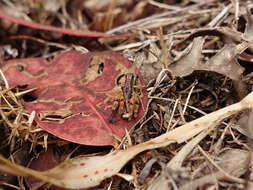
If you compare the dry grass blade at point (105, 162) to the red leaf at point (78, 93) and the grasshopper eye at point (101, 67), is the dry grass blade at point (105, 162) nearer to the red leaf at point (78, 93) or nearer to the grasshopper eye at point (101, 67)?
the red leaf at point (78, 93)

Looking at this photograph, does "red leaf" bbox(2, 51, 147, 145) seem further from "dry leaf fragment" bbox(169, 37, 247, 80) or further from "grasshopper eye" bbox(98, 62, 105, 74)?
"dry leaf fragment" bbox(169, 37, 247, 80)

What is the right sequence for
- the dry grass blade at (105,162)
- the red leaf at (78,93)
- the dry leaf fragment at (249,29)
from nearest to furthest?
1. the dry grass blade at (105,162)
2. the red leaf at (78,93)
3. the dry leaf fragment at (249,29)

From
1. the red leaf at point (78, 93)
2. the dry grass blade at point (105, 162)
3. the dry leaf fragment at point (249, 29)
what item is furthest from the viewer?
the dry leaf fragment at point (249, 29)

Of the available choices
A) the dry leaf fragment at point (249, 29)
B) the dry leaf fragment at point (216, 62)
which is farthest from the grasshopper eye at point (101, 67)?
the dry leaf fragment at point (249, 29)

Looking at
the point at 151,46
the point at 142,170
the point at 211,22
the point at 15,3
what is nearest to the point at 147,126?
the point at 142,170

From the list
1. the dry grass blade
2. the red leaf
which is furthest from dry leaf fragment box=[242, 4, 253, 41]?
the red leaf

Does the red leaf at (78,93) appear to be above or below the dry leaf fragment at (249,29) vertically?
below

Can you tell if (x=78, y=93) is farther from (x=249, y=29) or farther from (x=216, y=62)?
(x=249, y=29)
